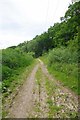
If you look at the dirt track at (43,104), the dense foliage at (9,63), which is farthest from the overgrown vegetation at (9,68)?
the dirt track at (43,104)

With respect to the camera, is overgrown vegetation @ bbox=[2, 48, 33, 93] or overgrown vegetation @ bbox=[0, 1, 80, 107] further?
overgrown vegetation @ bbox=[0, 1, 80, 107]

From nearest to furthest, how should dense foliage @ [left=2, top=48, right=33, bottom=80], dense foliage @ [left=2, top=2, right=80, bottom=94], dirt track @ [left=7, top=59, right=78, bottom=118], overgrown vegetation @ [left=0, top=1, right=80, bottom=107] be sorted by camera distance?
dirt track @ [left=7, top=59, right=78, bottom=118], overgrown vegetation @ [left=0, top=1, right=80, bottom=107], dense foliage @ [left=2, top=48, right=33, bottom=80], dense foliage @ [left=2, top=2, right=80, bottom=94]

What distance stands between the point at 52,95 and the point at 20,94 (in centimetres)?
195

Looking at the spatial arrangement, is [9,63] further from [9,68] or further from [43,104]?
[43,104]

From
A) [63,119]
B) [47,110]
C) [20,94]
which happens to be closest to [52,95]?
[20,94]

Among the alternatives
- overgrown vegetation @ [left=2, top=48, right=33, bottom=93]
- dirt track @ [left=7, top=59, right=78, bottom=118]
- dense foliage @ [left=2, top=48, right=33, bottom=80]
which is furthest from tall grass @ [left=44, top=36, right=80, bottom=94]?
dense foliage @ [left=2, top=48, right=33, bottom=80]

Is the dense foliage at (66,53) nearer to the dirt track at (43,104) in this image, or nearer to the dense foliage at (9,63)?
the dense foliage at (9,63)

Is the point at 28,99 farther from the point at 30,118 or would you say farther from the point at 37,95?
the point at 30,118

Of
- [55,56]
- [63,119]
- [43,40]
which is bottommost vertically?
[63,119]

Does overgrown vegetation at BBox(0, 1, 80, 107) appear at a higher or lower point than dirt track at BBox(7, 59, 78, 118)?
higher

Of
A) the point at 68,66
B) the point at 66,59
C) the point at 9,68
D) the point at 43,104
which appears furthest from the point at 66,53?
the point at 43,104

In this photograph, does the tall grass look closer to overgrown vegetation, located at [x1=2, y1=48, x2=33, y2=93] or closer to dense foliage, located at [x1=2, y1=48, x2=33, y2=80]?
overgrown vegetation, located at [x1=2, y1=48, x2=33, y2=93]

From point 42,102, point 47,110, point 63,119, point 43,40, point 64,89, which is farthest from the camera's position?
point 43,40

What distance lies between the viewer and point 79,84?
16.5 m
